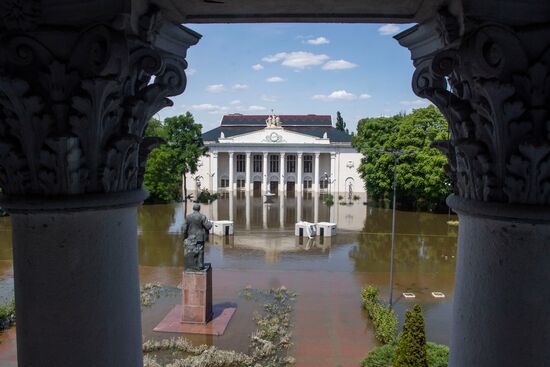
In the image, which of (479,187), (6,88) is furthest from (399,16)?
(6,88)

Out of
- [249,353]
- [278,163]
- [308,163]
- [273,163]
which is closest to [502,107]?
[249,353]

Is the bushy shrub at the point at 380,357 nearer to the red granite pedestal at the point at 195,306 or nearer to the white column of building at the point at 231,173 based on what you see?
the red granite pedestal at the point at 195,306

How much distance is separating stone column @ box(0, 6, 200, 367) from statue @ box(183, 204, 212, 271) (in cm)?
1125

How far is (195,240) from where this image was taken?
14.2 meters

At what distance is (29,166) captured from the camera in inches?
99.5

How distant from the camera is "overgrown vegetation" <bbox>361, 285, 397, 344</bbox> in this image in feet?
43.0

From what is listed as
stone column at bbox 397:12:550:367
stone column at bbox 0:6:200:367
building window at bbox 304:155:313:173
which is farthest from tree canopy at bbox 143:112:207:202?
stone column at bbox 397:12:550:367

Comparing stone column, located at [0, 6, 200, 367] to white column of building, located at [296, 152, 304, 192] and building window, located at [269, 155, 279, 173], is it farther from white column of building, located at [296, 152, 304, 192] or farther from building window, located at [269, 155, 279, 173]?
building window, located at [269, 155, 279, 173]

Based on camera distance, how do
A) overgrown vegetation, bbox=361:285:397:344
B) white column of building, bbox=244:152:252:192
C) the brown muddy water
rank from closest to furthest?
overgrown vegetation, bbox=361:285:397:344, the brown muddy water, white column of building, bbox=244:152:252:192

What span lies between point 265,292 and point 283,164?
48.7 m

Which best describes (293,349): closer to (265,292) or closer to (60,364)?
(265,292)

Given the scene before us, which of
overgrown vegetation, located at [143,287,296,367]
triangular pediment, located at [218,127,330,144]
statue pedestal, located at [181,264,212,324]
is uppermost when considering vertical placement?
triangular pediment, located at [218,127,330,144]

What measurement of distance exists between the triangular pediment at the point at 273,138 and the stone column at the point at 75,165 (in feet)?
207

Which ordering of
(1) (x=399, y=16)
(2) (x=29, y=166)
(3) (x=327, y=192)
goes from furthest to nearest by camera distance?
(3) (x=327, y=192) → (1) (x=399, y=16) → (2) (x=29, y=166)
